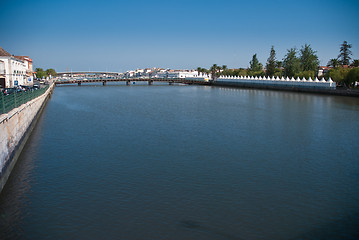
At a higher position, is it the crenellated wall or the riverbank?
the crenellated wall

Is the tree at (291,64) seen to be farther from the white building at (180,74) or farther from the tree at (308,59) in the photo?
the white building at (180,74)

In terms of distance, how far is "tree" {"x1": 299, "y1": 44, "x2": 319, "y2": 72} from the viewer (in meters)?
74.9

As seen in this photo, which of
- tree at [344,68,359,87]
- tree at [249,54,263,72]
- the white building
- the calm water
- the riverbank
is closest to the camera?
the calm water

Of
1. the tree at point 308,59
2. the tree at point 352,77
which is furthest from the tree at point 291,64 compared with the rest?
the tree at point 352,77

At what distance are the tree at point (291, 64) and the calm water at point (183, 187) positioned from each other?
57.9 m

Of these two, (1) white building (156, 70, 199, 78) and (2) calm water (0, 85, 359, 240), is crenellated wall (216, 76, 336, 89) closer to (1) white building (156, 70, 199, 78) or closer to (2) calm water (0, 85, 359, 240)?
(2) calm water (0, 85, 359, 240)

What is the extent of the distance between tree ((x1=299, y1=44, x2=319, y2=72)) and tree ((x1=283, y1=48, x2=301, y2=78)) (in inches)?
77.0

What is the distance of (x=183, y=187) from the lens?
958cm

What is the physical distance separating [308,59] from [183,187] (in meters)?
73.5

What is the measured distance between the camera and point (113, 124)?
20.8 metres

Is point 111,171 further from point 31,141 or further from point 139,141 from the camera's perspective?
point 31,141

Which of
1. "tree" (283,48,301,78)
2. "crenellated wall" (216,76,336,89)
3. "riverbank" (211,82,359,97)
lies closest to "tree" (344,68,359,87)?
"riverbank" (211,82,359,97)

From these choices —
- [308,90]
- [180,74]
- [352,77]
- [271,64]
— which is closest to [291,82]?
[308,90]

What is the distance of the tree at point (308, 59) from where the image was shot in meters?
74.9
